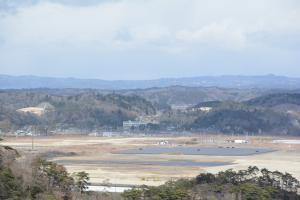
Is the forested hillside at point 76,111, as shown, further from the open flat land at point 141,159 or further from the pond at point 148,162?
the pond at point 148,162

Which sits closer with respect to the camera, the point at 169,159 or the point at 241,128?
the point at 169,159

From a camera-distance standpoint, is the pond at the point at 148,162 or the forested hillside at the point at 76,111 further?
the forested hillside at the point at 76,111

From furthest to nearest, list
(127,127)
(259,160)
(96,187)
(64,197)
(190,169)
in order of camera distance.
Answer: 1. (127,127)
2. (259,160)
3. (190,169)
4. (96,187)
5. (64,197)

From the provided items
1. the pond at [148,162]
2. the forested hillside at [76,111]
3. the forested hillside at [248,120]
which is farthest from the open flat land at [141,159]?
the forested hillside at [76,111]

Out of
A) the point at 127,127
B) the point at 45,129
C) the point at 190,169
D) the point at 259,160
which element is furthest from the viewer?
the point at 127,127

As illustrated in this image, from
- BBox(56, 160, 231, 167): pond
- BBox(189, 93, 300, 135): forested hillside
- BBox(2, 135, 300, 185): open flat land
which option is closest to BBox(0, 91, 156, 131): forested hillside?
BBox(189, 93, 300, 135): forested hillside

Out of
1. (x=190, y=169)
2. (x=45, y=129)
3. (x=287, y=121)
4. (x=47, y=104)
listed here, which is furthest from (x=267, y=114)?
(x=190, y=169)

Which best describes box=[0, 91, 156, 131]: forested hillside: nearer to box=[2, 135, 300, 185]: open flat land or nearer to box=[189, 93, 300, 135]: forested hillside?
box=[189, 93, 300, 135]: forested hillside

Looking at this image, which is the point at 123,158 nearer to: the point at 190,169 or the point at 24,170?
the point at 190,169
